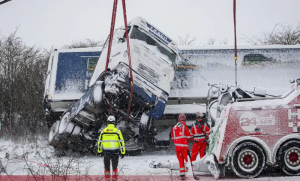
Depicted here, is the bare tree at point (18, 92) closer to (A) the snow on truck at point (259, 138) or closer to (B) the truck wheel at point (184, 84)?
(B) the truck wheel at point (184, 84)

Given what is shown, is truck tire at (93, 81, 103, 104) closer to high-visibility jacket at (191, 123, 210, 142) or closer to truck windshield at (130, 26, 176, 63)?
truck windshield at (130, 26, 176, 63)

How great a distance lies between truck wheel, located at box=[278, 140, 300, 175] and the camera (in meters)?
8.45

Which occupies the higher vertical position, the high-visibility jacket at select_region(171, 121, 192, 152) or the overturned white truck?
the overturned white truck

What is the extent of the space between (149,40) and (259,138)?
5.33 m

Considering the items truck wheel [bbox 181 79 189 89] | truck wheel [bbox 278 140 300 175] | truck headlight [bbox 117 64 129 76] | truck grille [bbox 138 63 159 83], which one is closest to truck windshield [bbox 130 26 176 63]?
truck grille [bbox 138 63 159 83]

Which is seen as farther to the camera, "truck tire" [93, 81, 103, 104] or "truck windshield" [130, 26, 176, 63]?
"truck windshield" [130, 26, 176, 63]

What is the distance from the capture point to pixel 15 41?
28.2 metres

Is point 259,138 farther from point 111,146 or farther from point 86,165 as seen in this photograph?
point 86,165

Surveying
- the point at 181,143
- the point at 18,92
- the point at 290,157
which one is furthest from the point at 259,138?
the point at 18,92

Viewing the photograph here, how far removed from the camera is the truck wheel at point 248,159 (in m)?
8.42

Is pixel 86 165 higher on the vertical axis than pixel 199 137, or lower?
lower

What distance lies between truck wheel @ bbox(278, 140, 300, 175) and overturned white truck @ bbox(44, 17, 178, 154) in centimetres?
435

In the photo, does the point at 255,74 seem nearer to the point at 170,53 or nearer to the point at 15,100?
the point at 170,53

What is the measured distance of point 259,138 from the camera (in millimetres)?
8484
